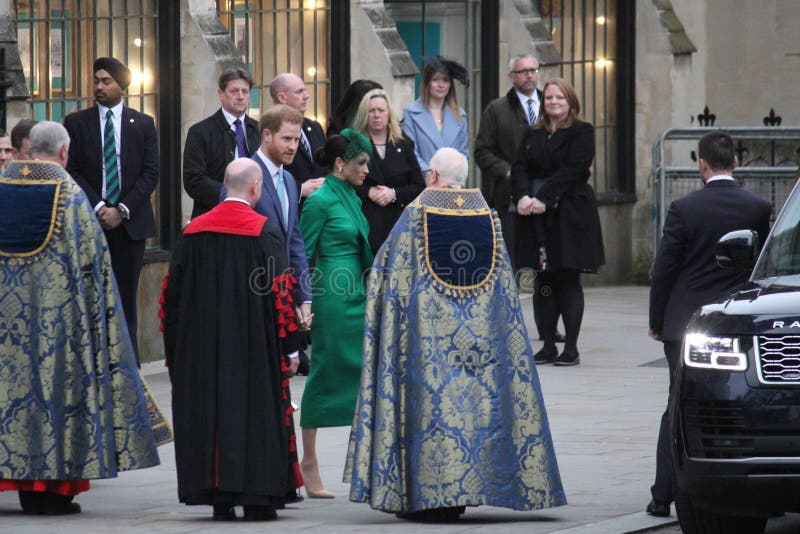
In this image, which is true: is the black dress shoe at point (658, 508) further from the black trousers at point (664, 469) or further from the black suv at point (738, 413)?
the black suv at point (738, 413)

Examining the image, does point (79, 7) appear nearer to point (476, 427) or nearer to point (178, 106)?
point (178, 106)

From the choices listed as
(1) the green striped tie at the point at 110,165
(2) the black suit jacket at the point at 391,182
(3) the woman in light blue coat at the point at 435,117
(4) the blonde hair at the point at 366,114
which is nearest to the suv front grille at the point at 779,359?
(4) the blonde hair at the point at 366,114

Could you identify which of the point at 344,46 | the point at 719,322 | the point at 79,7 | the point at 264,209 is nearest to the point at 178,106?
the point at 79,7

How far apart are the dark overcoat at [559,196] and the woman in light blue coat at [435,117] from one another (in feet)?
1.99

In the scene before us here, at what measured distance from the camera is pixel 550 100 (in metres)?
13.9

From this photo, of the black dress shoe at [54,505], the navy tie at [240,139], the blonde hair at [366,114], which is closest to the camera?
the black dress shoe at [54,505]

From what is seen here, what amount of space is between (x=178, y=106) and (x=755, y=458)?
8412 millimetres

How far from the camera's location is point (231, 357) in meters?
8.78

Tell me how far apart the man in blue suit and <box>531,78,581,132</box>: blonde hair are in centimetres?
419

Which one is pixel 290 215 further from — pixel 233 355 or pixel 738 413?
pixel 738 413

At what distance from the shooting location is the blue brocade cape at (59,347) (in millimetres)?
9023

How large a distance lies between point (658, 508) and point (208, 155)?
489 centimetres

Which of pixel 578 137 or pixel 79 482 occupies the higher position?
pixel 578 137

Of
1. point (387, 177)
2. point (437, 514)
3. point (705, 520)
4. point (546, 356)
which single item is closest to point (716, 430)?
point (705, 520)
